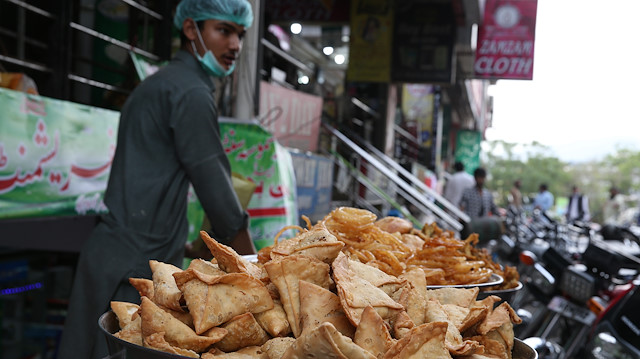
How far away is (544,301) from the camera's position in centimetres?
492

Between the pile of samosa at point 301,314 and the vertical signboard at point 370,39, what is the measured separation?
793 cm

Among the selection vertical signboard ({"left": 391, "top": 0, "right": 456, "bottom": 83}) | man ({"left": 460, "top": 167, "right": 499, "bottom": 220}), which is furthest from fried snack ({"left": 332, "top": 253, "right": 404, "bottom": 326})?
vertical signboard ({"left": 391, "top": 0, "right": 456, "bottom": 83})

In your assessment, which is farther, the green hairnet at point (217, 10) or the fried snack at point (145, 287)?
the green hairnet at point (217, 10)

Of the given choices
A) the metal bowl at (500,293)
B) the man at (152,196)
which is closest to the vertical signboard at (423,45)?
the man at (152,196)

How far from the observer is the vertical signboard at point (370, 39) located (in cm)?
891

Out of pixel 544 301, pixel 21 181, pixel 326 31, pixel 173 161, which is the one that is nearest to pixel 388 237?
pixel 173 161

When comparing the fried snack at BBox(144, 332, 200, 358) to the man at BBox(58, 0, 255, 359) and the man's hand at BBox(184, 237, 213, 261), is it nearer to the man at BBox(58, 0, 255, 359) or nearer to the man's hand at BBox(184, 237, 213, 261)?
the man at BBox(58, 0, 255, 359)

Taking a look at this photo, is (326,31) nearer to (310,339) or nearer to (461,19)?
(461,19)

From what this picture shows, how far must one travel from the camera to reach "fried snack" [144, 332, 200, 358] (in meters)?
0.93

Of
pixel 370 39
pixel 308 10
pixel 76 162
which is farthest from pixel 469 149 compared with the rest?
pixel 76 162

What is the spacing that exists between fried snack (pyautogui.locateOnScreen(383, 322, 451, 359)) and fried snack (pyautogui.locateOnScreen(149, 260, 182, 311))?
1.45 feet

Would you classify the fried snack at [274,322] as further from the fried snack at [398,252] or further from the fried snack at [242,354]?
the fried snack at [398,252]

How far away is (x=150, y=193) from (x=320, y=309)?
1.51 meters

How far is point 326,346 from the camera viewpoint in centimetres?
83
